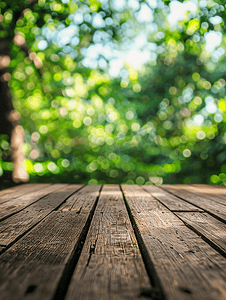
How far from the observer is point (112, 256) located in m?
0.72

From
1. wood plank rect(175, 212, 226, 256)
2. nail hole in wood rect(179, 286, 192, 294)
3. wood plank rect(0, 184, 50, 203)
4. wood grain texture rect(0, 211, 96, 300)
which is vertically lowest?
nail hole in wood rect(179, 286, 192, 294)

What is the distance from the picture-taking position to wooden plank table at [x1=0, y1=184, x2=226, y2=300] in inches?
21.1

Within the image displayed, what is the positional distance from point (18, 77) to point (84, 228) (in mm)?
4118

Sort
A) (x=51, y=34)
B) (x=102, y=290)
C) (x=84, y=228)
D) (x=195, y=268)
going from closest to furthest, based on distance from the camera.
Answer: (x=102, y=290), (x=195, y=268), (x=84, y=228), (x=51, y=34)

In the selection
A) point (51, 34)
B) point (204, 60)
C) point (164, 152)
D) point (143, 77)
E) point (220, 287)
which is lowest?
point (220, 287)

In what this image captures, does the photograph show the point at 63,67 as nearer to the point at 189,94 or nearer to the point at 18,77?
the point at 18,77

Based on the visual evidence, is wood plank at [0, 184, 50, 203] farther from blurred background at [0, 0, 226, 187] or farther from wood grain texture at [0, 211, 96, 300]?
blurred background at [0, 0, 226, 187]

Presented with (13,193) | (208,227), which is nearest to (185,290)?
(208,227)

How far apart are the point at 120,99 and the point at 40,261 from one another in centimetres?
382

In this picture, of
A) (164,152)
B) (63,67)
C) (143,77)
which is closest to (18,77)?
(63,67)

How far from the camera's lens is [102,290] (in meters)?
0.54

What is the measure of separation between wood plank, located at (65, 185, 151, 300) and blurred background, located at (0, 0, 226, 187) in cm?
324

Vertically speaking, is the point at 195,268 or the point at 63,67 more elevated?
the point at 63,67

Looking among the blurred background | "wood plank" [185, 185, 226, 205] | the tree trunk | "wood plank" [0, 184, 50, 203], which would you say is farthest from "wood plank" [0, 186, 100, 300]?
the blurred background
